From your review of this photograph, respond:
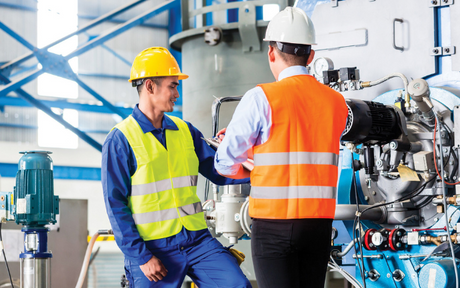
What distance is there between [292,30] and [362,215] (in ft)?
4.43

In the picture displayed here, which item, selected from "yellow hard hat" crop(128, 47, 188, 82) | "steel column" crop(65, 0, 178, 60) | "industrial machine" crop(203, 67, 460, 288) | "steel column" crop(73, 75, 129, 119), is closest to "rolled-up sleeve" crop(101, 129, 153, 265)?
"yellow hard hat" crop(128, 47, 188, 82)

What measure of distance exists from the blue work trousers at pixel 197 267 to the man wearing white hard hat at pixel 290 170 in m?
0.48

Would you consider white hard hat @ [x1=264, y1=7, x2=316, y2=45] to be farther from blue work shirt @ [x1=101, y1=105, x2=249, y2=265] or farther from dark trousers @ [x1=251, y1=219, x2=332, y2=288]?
blue work shirt @ [x1=101, y1=105, x2=249, y2=265]

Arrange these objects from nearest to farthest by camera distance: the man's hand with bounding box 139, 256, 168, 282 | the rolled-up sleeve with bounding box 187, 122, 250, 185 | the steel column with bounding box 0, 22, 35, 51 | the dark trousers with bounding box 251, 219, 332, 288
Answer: the dark trousers with bounding box 251, 219, 332, 288
the man's hand with bounding box 139, 256, 168, 282
the rolled-up sleeve with bounding box 187, 122, 250, 185
the steel column with bounding box 0, 22, 35, 51

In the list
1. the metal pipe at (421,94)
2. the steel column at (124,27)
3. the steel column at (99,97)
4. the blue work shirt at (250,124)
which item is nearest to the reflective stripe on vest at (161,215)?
the blue work shirt at (250,124)

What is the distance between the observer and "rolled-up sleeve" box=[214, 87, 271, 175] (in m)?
1.76

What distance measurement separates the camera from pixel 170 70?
2527 mm

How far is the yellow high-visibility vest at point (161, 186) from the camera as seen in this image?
2311mm

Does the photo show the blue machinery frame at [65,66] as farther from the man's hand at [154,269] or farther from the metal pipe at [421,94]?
the metal pipe at [421,94]

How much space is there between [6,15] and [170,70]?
258 inches

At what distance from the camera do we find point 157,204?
2.33 m

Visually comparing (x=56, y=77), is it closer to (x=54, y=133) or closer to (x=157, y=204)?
(x=54, y=133)

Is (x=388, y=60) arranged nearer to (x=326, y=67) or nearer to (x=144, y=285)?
(x=326, y=67)

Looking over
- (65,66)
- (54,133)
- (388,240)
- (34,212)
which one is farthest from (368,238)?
(54,133)
